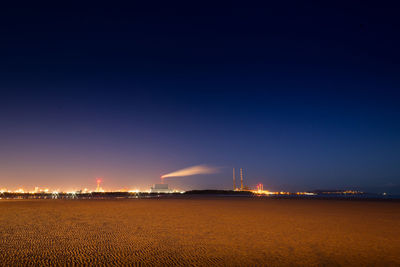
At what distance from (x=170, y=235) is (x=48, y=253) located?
5.12 m

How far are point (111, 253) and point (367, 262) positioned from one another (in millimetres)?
7971

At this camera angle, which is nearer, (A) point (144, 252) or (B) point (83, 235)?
(A) point (144, 252)

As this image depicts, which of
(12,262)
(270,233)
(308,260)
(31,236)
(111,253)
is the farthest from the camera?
(270,233)

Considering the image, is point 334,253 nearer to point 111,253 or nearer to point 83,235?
point 111,253

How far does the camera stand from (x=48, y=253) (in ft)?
30.6

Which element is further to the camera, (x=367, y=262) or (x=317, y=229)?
(x=317, y=229)

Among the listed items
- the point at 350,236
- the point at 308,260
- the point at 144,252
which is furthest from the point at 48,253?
the point at 350,236


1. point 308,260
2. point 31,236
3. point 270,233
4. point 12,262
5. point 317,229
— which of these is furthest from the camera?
point 317,229

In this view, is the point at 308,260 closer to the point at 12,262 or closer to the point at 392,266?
the point at 392,266

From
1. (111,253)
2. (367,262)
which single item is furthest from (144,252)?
(367,262)

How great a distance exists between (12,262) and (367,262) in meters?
10.4

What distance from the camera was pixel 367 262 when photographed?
28.4 feet

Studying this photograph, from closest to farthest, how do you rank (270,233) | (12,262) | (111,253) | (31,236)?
1. (12,262)
2. (111,253)
3. (31,236)
4. (270,233)

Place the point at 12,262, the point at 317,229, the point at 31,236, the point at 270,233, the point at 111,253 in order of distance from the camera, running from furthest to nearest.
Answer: the point at 317,229, the point at 270,233, the point at 31,236, the point at 111,253, the point at 12,262
